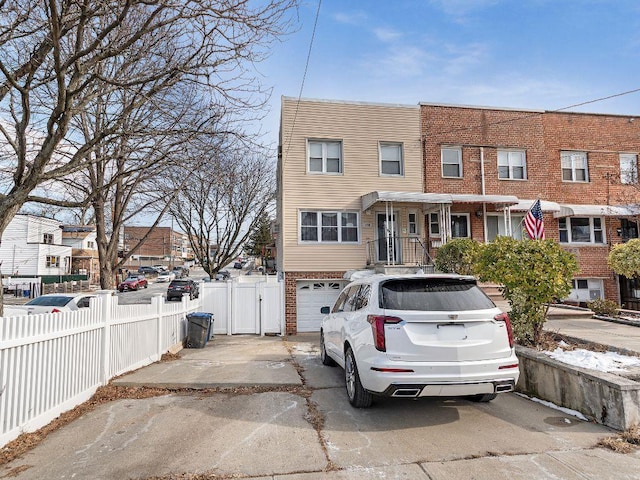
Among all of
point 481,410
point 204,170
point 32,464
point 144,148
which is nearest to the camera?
point 32,464

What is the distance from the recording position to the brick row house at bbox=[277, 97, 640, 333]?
1511 centimetres

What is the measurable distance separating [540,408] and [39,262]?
47447 mm

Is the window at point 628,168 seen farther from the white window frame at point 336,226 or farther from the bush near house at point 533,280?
the bush near house at point 533,280

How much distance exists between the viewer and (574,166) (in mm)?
17156

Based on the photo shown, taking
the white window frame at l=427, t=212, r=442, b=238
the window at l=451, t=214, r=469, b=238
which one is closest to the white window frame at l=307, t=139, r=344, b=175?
the white window frame at l=427, t=212, r=442, b=238

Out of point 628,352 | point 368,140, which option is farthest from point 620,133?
point 628,352

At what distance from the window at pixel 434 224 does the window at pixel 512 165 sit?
10.6ft

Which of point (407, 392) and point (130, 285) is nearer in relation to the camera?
point (407, 392)

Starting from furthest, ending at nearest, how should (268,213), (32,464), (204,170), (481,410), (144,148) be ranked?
(268,213)
(204,170)
(144,148)
(481,410)
(32,464)

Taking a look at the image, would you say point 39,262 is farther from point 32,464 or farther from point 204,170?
point 32,464

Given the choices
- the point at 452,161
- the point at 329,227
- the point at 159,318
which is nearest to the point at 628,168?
the point at 452,161

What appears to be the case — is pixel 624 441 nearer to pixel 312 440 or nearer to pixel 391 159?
pixel 312 440

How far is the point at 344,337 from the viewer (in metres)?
5.79

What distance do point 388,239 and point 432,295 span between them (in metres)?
10.1
